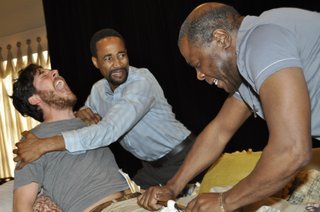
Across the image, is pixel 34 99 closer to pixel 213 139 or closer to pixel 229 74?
pixel 213 139

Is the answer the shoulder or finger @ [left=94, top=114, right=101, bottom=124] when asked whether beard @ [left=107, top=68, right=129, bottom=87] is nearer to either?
the shoulder

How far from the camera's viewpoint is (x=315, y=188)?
Result: 222cm

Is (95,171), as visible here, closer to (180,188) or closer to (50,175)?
(50,175)

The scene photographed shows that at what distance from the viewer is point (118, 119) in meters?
2.43

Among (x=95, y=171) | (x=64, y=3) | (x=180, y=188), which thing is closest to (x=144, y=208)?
(x=180, y=188)

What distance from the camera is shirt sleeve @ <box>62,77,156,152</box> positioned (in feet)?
7.47

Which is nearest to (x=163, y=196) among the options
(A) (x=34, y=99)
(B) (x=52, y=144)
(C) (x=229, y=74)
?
(C) (x=229, y=74)

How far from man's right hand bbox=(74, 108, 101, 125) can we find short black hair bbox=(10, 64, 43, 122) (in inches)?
10.3

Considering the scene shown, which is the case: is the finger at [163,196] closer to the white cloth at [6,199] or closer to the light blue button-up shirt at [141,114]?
the light blue button-up shirt at [141,114]

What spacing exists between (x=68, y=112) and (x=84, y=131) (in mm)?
222

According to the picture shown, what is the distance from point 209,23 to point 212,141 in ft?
2.38

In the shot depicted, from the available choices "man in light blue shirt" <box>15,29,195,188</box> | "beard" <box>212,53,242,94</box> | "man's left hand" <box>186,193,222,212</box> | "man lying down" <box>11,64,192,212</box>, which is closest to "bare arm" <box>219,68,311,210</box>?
"man's left hand" <box>186,193,222,212</box>

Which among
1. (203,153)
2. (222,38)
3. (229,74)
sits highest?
(222,38)

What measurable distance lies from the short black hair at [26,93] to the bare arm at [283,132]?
4.56 feet
